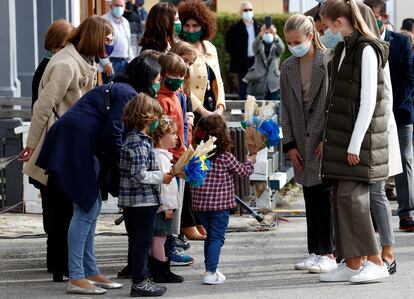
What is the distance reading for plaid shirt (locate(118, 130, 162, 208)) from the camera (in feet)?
29.2

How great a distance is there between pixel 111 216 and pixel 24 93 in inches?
198

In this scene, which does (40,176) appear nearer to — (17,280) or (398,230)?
(17,280)

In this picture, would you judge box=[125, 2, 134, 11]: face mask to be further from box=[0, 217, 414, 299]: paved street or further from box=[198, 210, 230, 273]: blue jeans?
box=[198, 210, 230, 273]: blue jeans

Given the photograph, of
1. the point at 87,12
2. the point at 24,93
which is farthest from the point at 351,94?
the point at 87,12

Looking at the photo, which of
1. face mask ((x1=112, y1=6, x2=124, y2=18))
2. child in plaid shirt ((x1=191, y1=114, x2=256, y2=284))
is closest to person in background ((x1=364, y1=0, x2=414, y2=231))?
child in plaid shirt ((x1=191, y1=114, x2=256, y2=284))

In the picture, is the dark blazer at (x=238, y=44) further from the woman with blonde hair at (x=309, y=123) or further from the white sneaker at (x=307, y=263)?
the white sneaker at (x=307, y=263)

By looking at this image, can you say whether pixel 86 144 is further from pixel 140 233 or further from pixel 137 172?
pixel 140 233

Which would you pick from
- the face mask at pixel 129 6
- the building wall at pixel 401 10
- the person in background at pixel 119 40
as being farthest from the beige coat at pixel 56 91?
the building wall at pixel 401 10

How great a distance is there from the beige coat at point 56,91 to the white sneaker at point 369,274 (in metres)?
2.34

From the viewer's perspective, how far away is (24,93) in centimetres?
1762

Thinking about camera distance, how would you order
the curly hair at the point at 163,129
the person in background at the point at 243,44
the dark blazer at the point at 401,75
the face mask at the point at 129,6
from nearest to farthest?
the curly hair at the point at 163,129 < the dark blazer at the point at 401,75 < the face mask at the point at 129,6 < the person in background at the point at 243,44

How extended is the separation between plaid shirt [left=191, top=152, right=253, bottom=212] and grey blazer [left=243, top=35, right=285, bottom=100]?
12191 millimetres

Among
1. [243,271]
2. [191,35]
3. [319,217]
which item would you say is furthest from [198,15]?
[243,271]

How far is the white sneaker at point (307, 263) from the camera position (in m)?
10.1
